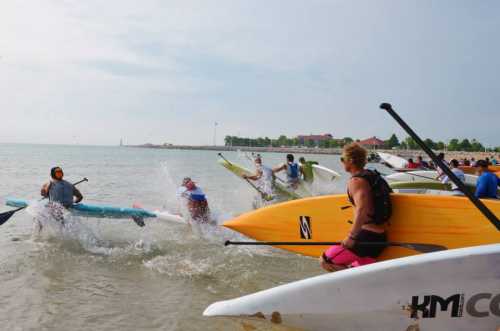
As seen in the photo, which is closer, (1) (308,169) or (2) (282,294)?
(2) (282,294)

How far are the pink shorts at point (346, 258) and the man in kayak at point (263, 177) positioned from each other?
9.44 meters

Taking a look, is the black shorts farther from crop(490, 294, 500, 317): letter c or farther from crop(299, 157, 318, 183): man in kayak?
crop(299, 157, 318, 183): man in kayak

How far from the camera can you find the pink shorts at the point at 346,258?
3699 millimetres

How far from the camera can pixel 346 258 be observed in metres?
3.72

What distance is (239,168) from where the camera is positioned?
1437cm

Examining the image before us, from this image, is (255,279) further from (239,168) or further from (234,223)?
(239,168)

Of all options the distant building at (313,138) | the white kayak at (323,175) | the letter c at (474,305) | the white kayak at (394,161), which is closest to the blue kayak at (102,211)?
the letter c at (474,305)

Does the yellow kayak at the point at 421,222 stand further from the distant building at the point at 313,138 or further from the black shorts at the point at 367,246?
the distant building at the point at 313,138

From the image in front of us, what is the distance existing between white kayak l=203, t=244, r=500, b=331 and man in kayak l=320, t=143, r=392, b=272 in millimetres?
532

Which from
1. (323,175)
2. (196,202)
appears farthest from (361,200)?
(323,175)

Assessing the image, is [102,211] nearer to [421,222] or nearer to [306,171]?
[421,222]

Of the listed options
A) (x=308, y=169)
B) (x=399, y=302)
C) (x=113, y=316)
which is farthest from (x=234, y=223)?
(x=308, y=169)

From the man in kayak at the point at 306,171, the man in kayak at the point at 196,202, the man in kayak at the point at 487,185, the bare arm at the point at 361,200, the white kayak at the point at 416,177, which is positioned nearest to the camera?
the bare arm at the point at 361,200

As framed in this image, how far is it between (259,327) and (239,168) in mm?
10054
